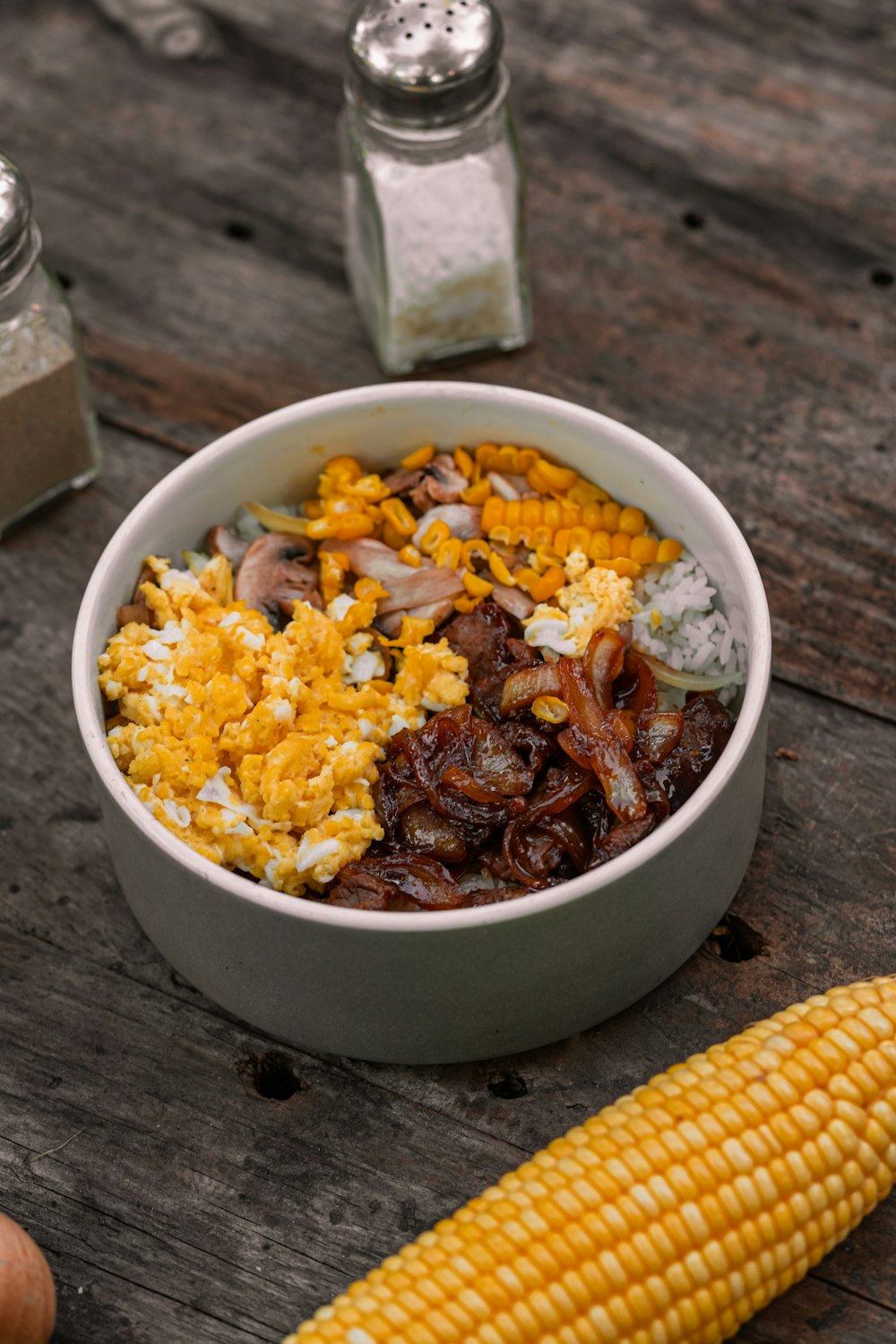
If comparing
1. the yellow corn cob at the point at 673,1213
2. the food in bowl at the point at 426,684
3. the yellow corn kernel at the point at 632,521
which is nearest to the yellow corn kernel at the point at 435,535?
the food in bowl at the point at 426,684

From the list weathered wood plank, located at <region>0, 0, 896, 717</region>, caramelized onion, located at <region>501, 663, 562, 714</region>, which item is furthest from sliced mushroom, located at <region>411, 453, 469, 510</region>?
weathered wood plank, located at <region>0, 0, 896, 717</region>

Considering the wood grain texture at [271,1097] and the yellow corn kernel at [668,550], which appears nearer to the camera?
the wood grain texture at [271,1097]

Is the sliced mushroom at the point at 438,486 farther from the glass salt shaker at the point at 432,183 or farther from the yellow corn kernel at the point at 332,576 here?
the glass salt shaker at the point at 432,183

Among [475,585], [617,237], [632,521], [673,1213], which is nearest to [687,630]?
[632,521]

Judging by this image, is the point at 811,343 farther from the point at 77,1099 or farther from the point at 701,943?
the point at 77,1099

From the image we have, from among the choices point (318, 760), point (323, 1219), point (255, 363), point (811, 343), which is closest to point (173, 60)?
point (255, 363)

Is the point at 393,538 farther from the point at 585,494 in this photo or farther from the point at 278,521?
the point at 585,494

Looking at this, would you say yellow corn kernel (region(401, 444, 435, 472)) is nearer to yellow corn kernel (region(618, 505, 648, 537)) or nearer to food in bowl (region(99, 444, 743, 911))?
food in bowl (region(99, 444, 743, 911))
